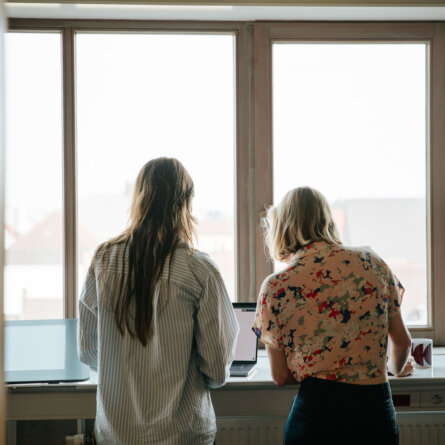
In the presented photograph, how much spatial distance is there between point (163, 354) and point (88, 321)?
250 mm

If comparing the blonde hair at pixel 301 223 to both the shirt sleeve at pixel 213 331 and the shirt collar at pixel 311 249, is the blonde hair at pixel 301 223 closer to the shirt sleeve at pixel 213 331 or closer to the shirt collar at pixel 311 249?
the shirt collar at pixel 311 249

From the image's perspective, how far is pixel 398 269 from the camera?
236 cm

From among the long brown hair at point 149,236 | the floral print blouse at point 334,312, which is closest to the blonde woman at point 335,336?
the floral print blouse at point 334,312

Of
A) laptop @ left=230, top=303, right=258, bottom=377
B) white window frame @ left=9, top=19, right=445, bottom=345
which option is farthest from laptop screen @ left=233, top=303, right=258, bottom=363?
white window frame @ left=9, top=19, right=445, bottom=345

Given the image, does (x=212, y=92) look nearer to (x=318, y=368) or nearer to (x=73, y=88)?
(x=73, y=88)

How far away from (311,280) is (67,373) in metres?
0.97

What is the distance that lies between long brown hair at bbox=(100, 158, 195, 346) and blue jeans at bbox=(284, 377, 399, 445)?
451 mm

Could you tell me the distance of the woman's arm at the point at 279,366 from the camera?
4.57 feet

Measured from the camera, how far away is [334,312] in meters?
1.30

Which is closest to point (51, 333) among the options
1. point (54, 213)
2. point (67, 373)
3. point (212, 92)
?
point (67, 373)

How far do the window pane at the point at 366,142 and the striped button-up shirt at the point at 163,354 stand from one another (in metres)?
1.07

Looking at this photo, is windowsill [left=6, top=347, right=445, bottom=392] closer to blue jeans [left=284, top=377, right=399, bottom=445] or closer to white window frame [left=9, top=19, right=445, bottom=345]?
blue jeans [left=284, top=377, right=399, bottom=445]

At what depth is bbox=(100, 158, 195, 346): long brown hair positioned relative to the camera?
1.30 meters

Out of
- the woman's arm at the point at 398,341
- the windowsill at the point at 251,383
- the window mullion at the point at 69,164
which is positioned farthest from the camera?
the window mullion at the point at 69,164
